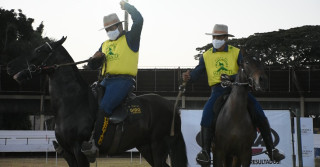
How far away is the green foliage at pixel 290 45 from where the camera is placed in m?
56.8

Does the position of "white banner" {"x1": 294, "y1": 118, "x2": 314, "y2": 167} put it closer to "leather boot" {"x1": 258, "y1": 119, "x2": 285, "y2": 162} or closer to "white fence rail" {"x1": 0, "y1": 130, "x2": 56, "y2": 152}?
"leather boot" {"x1": 258, "y1": 119, "x2": 285, "y2": 162}

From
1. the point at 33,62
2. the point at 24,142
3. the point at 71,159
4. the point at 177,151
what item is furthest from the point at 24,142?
the point at 71,159

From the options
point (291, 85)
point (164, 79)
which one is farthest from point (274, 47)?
point (164, 79)

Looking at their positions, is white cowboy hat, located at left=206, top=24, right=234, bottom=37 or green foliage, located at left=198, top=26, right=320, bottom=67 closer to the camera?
white cowboy hat, located at left=206, top=24, right=234, bottom=37

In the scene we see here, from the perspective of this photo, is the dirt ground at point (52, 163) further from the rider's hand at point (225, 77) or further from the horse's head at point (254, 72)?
the horse's head at point (254, 72)

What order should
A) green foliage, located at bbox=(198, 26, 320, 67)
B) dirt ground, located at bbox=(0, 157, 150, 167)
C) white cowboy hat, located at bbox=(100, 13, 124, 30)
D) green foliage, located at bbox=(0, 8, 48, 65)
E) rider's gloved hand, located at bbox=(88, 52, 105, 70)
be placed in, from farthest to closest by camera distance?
green foliage, located at bbox=(198, 26, 320, 67)
green foliage, located at bbox=(0, 8, 48, 65)
dirt ground, located at bbox=(0, 157, 150, 167)
white cowboy hat, located at bbox=(100, 13, 124, 30)
rider's gloved hand, located at bbox=(88, 52, 105, 70)

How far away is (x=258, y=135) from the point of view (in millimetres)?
15938

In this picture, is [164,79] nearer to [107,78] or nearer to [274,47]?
[274,47]

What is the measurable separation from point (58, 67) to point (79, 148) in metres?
1.38

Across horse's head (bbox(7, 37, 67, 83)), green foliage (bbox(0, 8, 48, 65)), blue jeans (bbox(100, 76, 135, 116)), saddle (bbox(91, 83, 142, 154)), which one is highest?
green foliage (bbox(0, 8, 48, 65))

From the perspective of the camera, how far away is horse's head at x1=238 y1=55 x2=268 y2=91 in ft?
26.2

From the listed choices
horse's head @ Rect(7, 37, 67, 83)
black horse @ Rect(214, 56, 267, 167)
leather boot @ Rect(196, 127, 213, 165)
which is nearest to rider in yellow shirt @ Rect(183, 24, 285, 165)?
leather boot @ Rect(196, 127, 213, 165)

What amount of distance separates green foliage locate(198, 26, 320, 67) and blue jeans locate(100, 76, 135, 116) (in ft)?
156

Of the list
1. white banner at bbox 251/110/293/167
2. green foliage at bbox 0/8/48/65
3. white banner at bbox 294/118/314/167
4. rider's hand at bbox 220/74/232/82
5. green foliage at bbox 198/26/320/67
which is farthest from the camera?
green foliage at bbox 198/26/320/67
